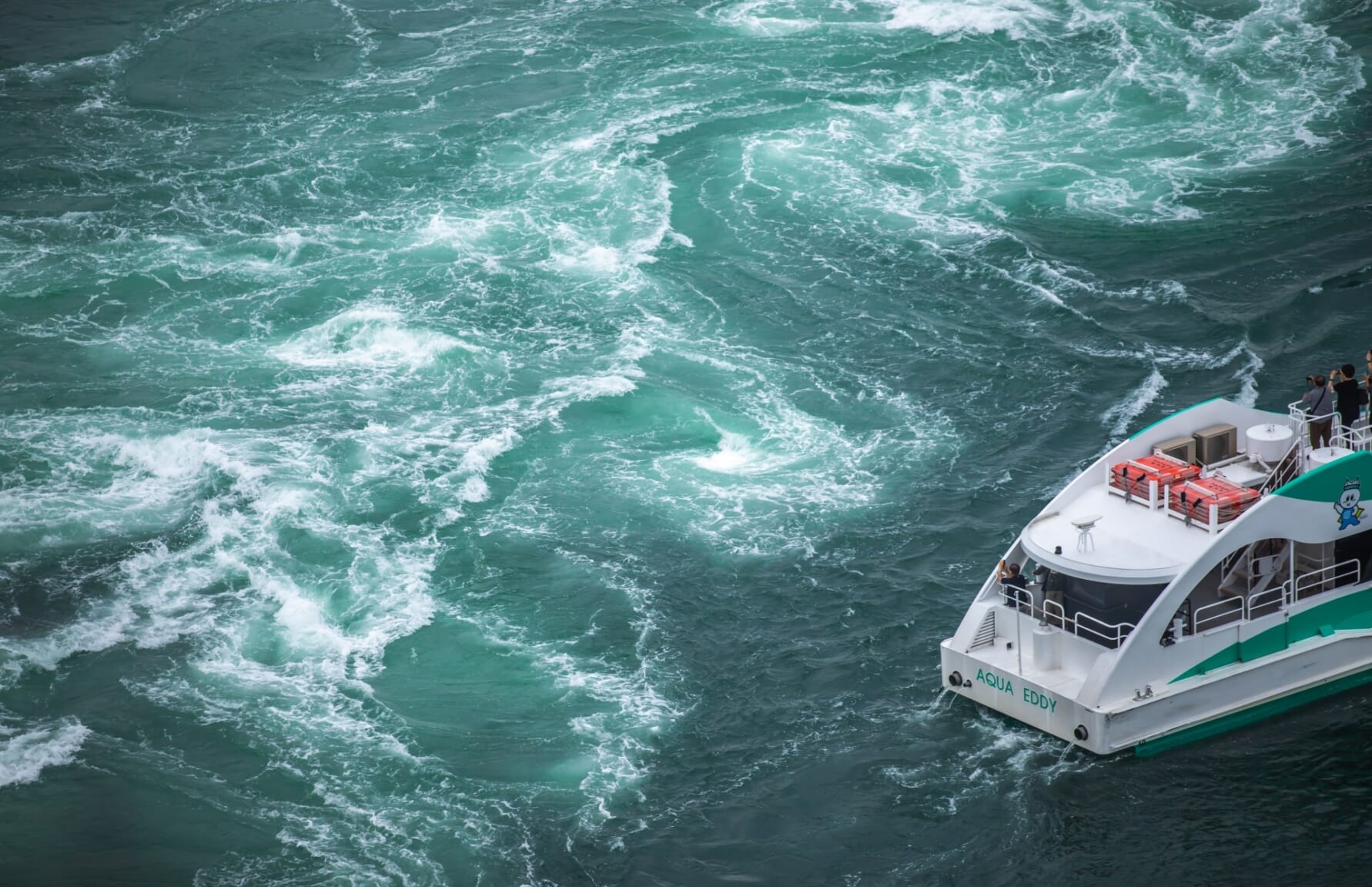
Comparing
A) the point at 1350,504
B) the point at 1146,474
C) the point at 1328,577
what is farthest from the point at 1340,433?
the point at 1146,474

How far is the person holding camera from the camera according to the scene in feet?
119

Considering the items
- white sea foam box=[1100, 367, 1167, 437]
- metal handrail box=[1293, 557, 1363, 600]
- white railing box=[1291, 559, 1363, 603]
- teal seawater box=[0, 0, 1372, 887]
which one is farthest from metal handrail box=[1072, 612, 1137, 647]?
white sea foam box=[1100, 367, 1167, 437]

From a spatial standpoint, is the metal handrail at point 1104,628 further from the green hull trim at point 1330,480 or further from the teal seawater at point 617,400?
the green hull trim at point 1330,480

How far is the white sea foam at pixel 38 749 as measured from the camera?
35.7 metres

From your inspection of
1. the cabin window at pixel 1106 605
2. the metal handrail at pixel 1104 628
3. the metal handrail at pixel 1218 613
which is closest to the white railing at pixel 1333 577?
the metal handrail at pixel 1218 613

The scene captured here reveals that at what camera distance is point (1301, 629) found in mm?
34344

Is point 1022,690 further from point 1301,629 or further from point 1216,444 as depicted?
point 1216,444

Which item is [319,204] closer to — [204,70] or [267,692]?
[204,70]

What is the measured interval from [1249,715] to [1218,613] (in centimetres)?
225

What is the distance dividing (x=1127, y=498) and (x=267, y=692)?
20.8m

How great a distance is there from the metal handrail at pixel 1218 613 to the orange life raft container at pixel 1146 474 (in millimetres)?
2844

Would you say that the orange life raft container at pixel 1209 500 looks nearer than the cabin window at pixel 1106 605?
No

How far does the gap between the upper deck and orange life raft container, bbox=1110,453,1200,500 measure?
7.7 inches

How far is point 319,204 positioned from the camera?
214 ft
